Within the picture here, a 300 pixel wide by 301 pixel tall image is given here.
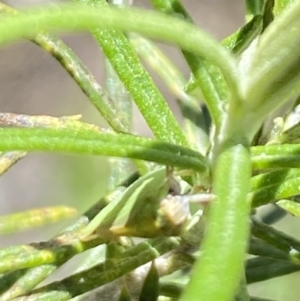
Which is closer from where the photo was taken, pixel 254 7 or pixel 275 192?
pixel 275 192

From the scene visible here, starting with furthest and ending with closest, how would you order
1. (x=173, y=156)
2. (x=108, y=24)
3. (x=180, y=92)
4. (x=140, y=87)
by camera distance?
(x=180, y=92), (x=140, y=87), (x=173, y=156), (x=108, y=24)

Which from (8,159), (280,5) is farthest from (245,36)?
(8,159)

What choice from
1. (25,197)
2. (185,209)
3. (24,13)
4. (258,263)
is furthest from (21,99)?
(24,13)

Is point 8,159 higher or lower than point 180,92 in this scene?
lower

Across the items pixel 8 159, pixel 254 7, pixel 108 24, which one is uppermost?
pixel 254 7

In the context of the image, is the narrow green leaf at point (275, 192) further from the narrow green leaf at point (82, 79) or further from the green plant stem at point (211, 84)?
the narrow green leaf at point (82, 79)

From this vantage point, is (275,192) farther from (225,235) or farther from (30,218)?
(30,218)

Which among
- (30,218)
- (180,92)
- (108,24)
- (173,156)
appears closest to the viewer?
(108,24)
